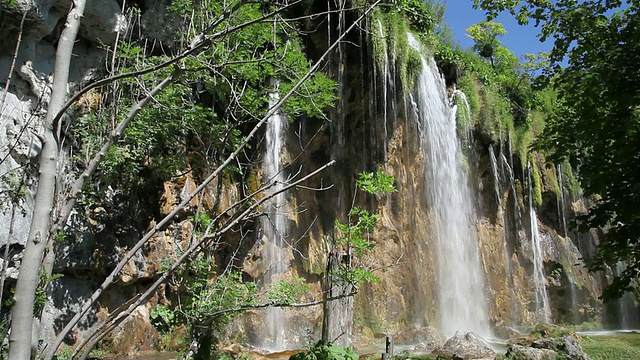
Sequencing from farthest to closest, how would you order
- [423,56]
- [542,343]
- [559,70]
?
[423,56] < [542,343] < [559,70]

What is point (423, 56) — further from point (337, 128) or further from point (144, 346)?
point (144, 346)

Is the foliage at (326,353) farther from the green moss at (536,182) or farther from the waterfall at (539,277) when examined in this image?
the green moss at (536,182)

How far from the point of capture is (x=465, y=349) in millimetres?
10617

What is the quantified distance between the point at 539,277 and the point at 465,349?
41.0ft

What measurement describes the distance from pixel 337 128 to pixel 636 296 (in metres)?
16.1

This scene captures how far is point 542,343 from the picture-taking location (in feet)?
32.9

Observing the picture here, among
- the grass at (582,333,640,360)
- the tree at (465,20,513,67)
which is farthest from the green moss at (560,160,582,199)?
the grass at (582,333,640,360)

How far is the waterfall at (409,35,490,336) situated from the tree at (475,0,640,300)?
1119 cm

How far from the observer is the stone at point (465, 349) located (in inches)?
410

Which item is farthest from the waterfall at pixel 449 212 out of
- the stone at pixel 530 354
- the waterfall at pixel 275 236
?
the stone at pixel 530 354

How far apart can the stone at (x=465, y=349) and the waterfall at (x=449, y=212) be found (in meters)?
6.83

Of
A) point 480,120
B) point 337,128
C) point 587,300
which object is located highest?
point 480,120

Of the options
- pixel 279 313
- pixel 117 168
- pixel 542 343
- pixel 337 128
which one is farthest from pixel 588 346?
pixel 117 168

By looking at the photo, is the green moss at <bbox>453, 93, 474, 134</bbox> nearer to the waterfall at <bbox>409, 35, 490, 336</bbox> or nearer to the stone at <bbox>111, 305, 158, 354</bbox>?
the waterfall at <bbox>409, 35, 490, 336</bbox>
